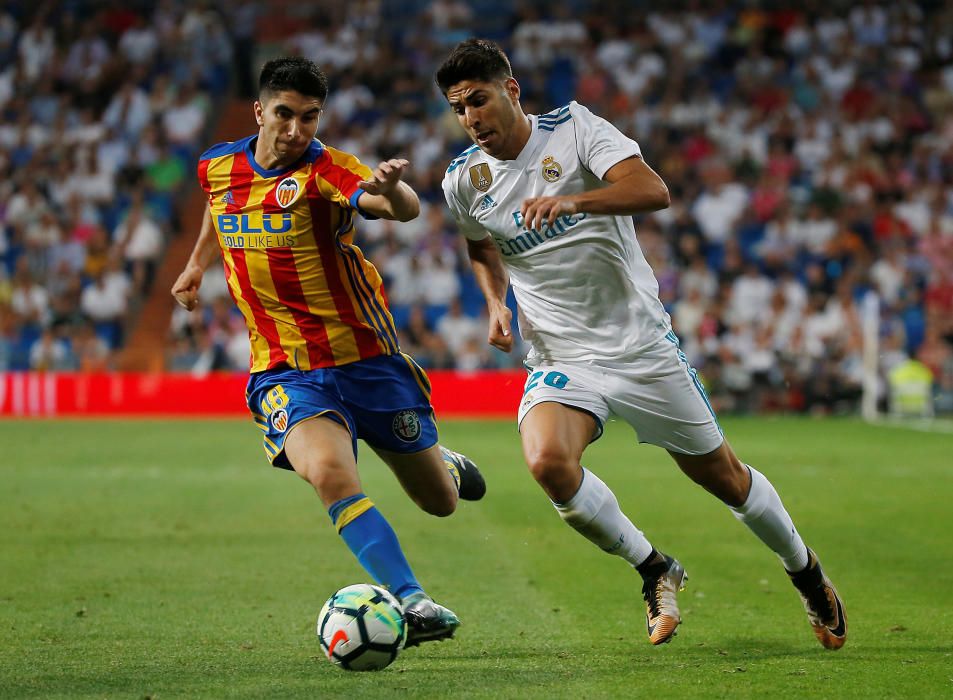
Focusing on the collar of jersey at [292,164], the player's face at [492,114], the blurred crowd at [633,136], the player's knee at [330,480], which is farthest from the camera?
the blurred crowd at [633,136]

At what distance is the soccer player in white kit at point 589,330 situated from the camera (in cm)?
555

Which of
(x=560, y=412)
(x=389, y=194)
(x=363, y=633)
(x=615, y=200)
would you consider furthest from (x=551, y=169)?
(x=363, y=633)

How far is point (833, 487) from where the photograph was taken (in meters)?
11.8

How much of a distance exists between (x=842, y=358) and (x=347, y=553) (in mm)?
14868

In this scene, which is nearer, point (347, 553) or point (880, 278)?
point (347, 553)

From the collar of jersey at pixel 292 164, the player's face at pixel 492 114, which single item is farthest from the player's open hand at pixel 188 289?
the player's face at pixel 492 114

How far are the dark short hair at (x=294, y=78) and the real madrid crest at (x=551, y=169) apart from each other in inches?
38.9

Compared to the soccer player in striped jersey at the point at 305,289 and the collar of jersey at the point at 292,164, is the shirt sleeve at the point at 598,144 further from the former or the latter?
the collar of jersey at the point at 292,164

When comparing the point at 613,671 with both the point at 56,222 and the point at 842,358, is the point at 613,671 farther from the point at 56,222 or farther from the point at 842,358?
the point at 56,222

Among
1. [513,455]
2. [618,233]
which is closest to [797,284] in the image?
[513,455]

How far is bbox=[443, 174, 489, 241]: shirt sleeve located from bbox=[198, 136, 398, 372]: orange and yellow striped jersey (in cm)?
39

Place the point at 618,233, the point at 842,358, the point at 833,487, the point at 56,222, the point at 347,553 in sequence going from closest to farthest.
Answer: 1. the point at 618,233
2. the point at 347,553
3. the point at 833,487
4. the point at 842,358
5. the point at 56,222

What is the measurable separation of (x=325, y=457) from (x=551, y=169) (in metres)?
1.57

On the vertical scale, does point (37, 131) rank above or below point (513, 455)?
above
